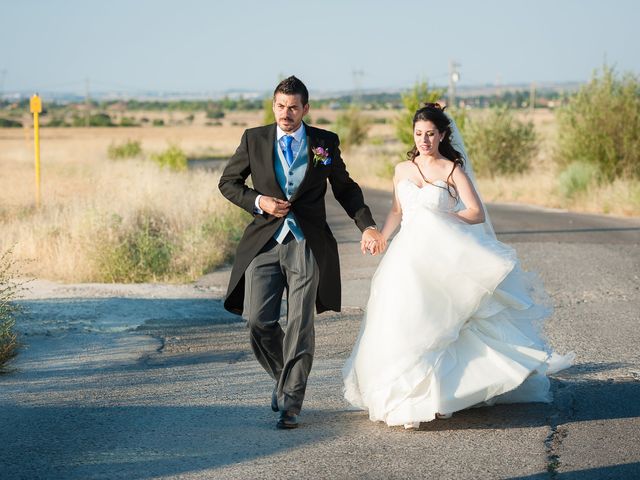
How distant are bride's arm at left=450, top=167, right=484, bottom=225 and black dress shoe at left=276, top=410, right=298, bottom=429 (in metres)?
1.73

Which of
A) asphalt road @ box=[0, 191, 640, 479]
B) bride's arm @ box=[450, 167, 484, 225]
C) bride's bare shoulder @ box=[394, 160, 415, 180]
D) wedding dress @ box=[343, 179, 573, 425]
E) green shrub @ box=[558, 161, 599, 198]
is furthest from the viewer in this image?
green shrub @ box=[558, 161, 599, 198]

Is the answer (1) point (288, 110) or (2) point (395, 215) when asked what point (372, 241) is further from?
(1) point (288, 110)

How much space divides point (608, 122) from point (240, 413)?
2438 cm

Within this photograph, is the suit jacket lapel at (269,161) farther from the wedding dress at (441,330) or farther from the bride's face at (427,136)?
the bride's face at (427,136)

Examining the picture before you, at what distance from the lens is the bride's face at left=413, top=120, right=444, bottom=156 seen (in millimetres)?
7039

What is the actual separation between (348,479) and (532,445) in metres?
1.24

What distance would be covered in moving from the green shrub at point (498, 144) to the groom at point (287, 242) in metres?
31.5

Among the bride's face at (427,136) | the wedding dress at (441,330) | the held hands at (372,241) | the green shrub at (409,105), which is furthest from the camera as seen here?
the green shrub at (409,105)

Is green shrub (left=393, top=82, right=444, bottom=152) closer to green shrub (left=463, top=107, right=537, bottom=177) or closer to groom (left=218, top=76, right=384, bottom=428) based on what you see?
green shrub (left=463, top=107, right=537, bottom=177)

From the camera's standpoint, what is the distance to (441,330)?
639 centimetres

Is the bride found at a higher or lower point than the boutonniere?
lower

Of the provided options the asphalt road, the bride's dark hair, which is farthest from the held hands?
the asphalt road

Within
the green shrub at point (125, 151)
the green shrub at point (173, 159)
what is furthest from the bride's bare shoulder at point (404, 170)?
the green shrub at point (125, 151)

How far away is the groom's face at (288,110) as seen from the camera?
21.0 ft
